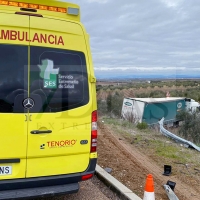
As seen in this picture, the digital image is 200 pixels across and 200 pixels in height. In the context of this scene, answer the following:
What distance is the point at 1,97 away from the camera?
3.46m

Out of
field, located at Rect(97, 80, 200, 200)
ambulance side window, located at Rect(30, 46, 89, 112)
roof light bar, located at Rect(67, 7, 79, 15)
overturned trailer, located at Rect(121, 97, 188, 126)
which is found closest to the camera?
ambulance side window, located at Rect(30, 46, 89, 112)

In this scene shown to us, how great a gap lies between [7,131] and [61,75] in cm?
103

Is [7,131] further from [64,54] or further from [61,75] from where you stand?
[64,54]

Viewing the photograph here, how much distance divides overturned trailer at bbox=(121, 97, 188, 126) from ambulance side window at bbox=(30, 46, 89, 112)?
1311 cm

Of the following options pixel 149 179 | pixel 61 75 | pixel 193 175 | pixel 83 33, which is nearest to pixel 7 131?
pixel 61 75

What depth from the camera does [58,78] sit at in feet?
12.4

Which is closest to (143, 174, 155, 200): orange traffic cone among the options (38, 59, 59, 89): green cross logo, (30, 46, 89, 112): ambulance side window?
(30, 46, 89, 112): ambulance side window

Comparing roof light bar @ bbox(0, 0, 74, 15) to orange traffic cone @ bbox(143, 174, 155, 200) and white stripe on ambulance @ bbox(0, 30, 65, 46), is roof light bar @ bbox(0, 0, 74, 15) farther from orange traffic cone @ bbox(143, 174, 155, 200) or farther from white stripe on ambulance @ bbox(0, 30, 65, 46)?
orange traffic cone @ bbox(143, 174, 155, 200)

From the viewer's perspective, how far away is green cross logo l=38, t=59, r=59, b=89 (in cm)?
368

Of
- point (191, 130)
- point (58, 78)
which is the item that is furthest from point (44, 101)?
point (191, 130)

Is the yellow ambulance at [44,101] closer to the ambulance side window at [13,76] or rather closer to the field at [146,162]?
the ambulance side window at [13,76]

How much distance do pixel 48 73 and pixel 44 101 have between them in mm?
384

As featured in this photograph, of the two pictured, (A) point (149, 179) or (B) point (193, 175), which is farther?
(B) point (193, 175)

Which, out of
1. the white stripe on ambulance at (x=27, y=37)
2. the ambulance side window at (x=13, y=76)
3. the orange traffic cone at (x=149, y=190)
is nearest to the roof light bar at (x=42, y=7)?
the white stripe on ambulance at (x=27, y=37)
